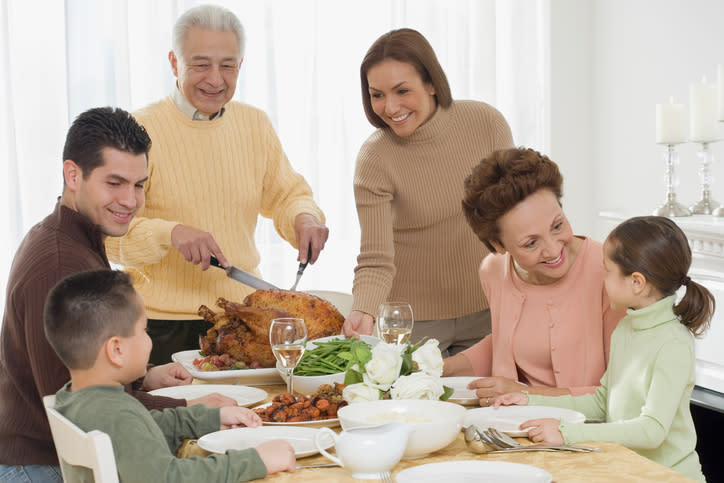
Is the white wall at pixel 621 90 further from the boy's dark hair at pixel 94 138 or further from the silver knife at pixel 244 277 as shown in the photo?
the boy's dark hair at pixel 94 138

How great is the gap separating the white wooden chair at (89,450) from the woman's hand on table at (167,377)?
0.67 meters

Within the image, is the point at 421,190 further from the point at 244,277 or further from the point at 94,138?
the point at 94,138

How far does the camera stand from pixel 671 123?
332 cm

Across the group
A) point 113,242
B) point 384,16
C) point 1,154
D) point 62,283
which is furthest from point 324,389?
point 384,16

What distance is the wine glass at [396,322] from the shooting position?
5.88 ft

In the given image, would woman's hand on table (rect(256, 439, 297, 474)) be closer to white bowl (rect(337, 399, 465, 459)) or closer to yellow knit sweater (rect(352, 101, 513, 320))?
white bowl (rect(337, 399, 465, 459))

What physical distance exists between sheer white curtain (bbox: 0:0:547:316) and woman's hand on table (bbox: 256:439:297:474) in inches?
112

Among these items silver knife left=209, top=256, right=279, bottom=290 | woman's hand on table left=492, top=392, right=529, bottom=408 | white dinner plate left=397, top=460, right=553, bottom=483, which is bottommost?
white dinner plate left=397, top=460, right=553, bottom=483

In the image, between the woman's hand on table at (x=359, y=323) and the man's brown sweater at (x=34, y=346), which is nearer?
the man's brown sweater at (x=34, y=346)

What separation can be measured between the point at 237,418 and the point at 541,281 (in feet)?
2.81

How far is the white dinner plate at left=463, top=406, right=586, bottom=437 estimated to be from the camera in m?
1.54

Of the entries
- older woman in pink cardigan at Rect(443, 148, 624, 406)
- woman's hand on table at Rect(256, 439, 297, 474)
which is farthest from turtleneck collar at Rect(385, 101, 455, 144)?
woman's hand on table at Rect(256, 439, 297, 474)

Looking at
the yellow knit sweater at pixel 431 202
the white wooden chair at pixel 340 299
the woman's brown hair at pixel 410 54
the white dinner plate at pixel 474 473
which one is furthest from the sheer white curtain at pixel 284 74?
the white dinner plate at pixel 474 473

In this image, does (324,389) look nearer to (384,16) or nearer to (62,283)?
(62,283)
